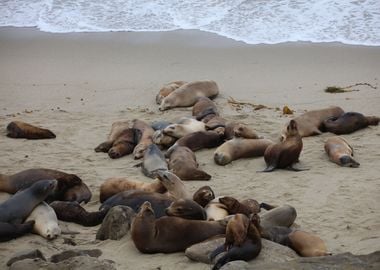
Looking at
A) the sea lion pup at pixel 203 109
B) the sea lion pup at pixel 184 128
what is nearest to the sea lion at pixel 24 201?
the sea lion pup at pixel 184 128

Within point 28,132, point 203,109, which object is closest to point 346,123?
point 203,109

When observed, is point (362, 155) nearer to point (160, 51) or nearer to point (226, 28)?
point (160, 51)

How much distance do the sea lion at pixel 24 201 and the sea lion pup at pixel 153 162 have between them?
133cm

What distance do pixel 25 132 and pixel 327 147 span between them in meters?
3.64

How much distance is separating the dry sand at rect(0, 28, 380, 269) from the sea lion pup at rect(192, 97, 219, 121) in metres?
0.25

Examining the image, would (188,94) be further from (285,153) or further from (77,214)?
(77,214)

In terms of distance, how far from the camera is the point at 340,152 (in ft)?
24.5

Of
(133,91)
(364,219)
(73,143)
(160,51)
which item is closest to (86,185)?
(73,143)

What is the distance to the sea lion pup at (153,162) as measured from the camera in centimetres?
716

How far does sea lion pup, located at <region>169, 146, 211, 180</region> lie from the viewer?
702 cm

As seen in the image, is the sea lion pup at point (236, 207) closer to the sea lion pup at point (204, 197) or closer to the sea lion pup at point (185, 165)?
the sea lion pup at point (204, 197)

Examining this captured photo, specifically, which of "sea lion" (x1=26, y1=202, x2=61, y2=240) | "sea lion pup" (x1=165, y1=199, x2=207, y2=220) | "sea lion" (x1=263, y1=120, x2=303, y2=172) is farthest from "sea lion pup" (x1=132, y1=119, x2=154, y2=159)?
"sea lion pup" (x1=165, y1=199, x2=207, y2=220)

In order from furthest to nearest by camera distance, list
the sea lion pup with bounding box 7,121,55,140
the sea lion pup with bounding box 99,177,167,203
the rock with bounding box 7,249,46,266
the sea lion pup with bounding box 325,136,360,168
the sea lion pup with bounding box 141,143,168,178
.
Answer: the sea lion pup with bounding box 7,121,55,140 < the sea lion pup with bounding box 325,136,360,168 < the sea lion pup with bounding box 141,143,168,178 < the sea lion pup with bounding box 99,177,167,203 < the rock with bounding box 7,249,46,266

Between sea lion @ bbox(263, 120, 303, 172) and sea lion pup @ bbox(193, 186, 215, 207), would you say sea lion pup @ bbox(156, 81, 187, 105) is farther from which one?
sea lion pup @ bbox(193, 186, 215, 207)
